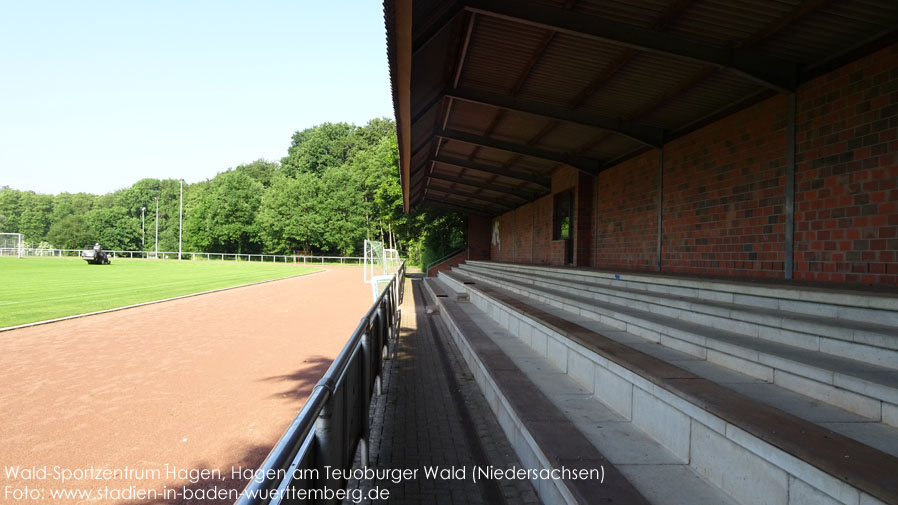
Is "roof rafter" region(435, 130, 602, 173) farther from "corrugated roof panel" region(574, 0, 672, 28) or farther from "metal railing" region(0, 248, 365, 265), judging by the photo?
"metal railing" region(0, 248, 365, 265)

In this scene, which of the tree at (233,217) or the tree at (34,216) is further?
the tree at (34,216)

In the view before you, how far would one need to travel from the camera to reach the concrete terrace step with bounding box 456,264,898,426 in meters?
2.49

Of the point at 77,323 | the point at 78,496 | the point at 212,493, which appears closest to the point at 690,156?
the point at 212,493

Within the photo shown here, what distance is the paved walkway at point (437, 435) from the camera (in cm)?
319

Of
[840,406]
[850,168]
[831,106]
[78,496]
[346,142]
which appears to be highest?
[346,142]

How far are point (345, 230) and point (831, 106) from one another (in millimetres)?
56481

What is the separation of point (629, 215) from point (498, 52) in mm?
5480

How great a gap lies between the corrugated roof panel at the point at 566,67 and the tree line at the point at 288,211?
23.9 metres

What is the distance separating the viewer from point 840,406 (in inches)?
105

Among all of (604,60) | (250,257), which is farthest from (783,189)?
(250,257)

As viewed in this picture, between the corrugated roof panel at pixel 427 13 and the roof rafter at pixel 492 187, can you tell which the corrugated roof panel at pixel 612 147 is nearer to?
the corrugated roof panel at pixel 427 13

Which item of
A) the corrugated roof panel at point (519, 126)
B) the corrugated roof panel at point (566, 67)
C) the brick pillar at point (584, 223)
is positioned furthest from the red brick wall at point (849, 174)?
the brick pillar at point (584, 223)

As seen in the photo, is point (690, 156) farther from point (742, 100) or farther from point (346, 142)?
point (346, 142)

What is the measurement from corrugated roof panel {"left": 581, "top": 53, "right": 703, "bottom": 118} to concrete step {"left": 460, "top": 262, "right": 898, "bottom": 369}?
3.18m
